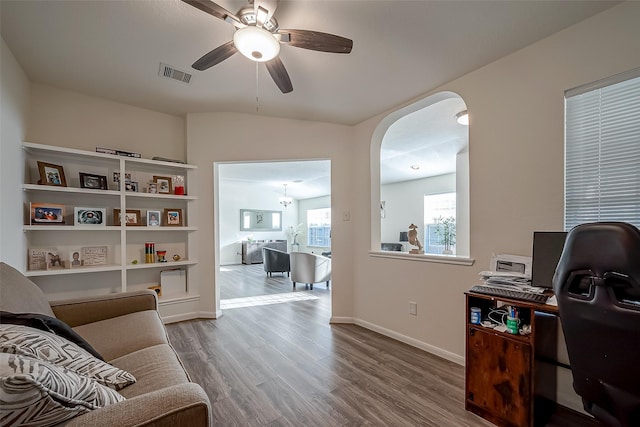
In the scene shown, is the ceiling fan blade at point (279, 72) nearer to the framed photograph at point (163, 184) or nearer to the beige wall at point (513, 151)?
the beige wall at point (513, 151)

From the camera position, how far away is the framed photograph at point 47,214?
8.40 feet

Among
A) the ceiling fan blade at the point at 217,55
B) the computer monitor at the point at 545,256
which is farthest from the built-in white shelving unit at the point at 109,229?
the computer monitor at the point at 545,256

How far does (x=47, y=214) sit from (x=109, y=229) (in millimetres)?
499

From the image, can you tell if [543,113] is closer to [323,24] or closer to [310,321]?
[323,24]

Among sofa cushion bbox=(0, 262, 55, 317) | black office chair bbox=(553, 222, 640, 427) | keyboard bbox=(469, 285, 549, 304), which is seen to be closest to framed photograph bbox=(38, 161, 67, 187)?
sofa cushion bbox=(0, 262, 55, 317)

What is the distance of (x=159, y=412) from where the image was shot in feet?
2.53

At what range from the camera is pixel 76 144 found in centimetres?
298

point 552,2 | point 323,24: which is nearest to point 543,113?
point 552,2

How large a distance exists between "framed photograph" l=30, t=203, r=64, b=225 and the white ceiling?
48.9 inches

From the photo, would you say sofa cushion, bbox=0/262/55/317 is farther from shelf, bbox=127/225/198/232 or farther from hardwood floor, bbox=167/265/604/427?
shelf, bbox=127/225/198/232

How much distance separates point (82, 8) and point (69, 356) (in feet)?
6.93

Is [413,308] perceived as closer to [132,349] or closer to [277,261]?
[132,349]

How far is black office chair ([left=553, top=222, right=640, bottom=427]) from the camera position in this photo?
2.89 ft

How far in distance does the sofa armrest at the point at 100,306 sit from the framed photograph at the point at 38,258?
1.22 meters
